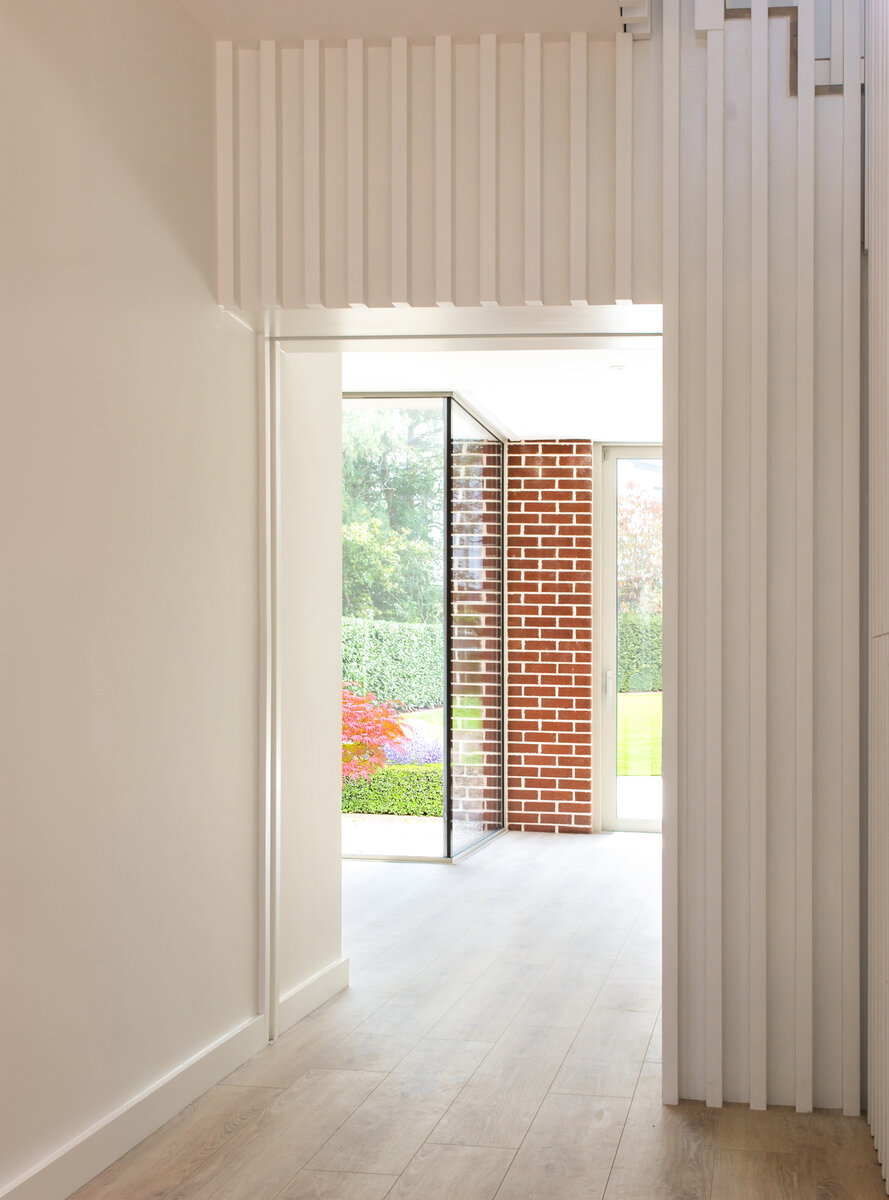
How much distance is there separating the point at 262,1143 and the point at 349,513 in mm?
4264

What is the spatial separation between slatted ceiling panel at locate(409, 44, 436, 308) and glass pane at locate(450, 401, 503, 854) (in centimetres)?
342

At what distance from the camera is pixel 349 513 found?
6.81 m

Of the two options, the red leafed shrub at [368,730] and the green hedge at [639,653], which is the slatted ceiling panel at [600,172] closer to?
the red leafed shrub at [368,730]

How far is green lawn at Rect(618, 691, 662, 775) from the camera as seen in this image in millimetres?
8258

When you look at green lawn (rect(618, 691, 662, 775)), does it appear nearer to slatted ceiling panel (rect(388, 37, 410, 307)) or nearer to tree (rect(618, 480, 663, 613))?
tree (rect(618, 480, 663, 613))

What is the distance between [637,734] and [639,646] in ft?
1.98

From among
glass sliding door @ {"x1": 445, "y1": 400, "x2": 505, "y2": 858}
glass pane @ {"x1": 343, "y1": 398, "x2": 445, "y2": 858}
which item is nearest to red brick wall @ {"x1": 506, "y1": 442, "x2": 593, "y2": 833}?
glass sliding door @ {"x1": 445, "y1": 400, "x2": 505, "y2": 858}

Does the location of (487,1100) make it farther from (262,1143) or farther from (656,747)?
(656,747)

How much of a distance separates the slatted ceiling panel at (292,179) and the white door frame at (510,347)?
0.11 metres

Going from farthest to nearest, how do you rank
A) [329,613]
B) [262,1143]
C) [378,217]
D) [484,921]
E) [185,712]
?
1. [484,921]
2. [329,613]
3. [378,217]
4. [185,712]
5. [262,1143]

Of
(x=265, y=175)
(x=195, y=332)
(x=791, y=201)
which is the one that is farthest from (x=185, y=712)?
(x=791, y=201)

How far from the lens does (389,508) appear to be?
6836mm

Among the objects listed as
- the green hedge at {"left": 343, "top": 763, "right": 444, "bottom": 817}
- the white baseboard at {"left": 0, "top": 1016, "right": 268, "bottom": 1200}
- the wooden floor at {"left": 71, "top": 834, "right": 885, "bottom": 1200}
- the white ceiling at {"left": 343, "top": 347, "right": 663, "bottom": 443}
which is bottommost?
the wooden floor at {"left": 71, "top": 834, "right": 885, "bottom": 1200}

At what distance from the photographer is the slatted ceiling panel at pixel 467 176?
3.43 m
